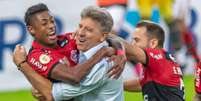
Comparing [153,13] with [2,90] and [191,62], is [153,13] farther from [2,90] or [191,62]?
[2,90]

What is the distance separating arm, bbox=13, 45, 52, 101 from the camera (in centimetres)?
657

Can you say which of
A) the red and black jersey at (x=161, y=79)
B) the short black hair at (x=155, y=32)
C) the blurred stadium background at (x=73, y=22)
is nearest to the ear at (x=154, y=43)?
the short black hair at (x=155, y=32)

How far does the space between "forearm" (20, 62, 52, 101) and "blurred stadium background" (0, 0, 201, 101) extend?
7465mm

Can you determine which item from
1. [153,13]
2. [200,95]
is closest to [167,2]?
[153,13]

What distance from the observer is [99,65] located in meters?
6.50

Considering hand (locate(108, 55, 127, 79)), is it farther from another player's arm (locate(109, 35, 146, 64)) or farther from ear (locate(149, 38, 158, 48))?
ear (locate(149, 38, 158, 48))

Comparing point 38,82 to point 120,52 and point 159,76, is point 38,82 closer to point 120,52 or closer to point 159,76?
point 120,52

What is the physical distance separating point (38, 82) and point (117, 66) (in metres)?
0.59

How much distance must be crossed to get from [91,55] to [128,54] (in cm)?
83

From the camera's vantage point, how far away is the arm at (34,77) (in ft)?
21.6

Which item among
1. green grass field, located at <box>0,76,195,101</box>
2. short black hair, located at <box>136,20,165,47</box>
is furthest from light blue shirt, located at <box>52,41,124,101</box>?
green grass field, located at <box>0,76,195,101</box>

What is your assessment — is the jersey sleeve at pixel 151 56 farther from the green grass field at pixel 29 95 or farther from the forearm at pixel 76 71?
the green grass field at pixel 29 95

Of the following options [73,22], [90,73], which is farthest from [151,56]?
[73,22]

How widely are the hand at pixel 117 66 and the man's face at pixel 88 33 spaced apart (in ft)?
0.81
